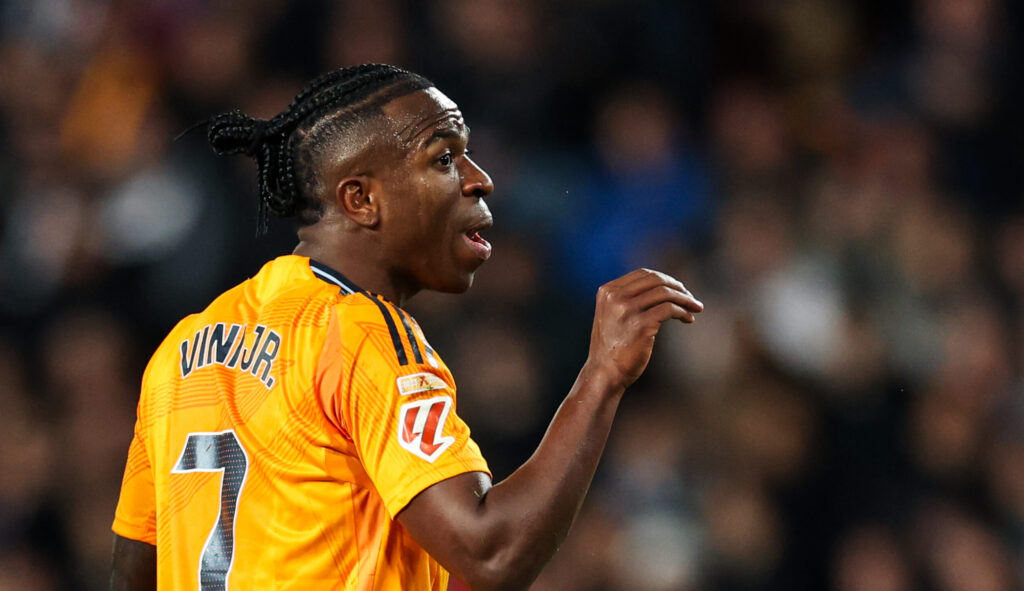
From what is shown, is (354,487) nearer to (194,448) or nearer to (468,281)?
(194,448)

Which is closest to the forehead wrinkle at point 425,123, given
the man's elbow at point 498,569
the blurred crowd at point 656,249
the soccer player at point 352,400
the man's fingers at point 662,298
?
the soccer player at point 352,400

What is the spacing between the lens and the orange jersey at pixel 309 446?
1901 millimetres

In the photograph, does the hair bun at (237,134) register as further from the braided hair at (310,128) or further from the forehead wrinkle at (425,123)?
the forehead wrinkle at (425,123)

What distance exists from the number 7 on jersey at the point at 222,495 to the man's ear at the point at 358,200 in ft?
1.60

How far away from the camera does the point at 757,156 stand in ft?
17.9

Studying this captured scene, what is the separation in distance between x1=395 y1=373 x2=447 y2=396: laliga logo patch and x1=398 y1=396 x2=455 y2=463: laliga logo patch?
0.02 m

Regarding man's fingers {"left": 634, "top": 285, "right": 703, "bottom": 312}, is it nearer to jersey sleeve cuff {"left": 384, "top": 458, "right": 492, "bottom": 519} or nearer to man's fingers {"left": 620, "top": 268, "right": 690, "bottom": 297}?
man's fingers {"left": 620, "top": 268, "right": 690, "bottom": 297}

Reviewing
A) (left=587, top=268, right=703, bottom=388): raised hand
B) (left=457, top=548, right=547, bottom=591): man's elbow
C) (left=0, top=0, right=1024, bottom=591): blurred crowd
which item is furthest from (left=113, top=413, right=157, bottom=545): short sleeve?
(left=0, top=0, right=1024, bottom=591): blurred crowd

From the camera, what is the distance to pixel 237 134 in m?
2.43

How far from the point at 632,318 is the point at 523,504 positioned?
0.38m

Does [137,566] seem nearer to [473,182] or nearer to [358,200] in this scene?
[358,200]

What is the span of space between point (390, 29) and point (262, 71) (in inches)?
23.6

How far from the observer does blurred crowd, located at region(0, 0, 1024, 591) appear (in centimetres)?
466

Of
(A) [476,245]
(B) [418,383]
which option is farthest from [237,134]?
(B) [418,383]
